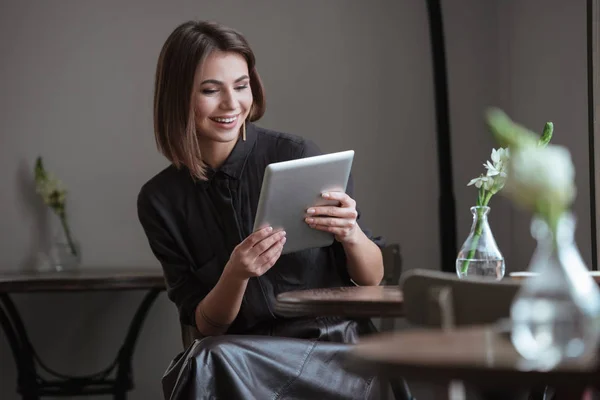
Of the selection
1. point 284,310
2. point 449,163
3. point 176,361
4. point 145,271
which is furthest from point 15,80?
point 284,310

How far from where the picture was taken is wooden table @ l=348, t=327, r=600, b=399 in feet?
3.31

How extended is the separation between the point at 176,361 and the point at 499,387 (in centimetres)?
145

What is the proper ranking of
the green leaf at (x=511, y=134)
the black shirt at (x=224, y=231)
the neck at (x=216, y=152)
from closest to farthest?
the green leaf at (x=511, y=134) → the black shirt at (x=224, y=231) → the neck at (x=216, y=152)

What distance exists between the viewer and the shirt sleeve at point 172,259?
2.63 metres

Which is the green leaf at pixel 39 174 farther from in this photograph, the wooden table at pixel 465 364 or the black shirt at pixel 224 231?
the wooden table at pixel 465 364

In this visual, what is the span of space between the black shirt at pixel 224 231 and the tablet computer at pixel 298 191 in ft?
0.71

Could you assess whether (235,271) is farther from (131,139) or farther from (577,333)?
(131,139)

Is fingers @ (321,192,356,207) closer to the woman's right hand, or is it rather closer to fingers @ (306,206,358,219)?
fingers @ (306,206,358,219)

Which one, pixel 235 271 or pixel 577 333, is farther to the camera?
pixel 235 271

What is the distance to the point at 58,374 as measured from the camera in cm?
419

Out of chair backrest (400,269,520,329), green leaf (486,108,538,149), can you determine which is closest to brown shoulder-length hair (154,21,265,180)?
chair backrest (400,269,520,329)

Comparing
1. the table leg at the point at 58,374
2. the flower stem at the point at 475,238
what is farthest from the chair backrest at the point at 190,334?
the table leg at the point at 58,374

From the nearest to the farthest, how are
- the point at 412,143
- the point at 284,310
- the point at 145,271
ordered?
the point at 284,310 < the point at 145,271 < the point at 412,143

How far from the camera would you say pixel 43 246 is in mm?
4418
